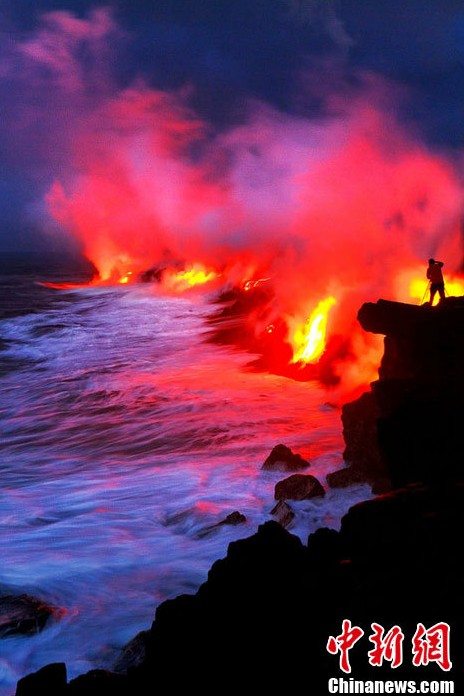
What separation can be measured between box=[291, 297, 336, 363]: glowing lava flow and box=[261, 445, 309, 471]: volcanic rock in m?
8.02

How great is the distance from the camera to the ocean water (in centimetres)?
740

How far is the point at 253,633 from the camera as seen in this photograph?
14.4ft

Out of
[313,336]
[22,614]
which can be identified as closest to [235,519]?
[22,614]

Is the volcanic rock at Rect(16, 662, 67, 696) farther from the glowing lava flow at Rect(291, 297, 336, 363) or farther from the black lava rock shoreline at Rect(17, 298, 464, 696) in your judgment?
the glowing lava flow at Rect(291, 297, 336, 363)

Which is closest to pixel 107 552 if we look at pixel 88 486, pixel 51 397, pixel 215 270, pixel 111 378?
pixel 88 486

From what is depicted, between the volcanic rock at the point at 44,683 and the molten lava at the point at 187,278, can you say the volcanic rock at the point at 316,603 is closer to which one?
the volcanic rock at the point at 44,683

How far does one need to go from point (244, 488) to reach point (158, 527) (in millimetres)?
1934

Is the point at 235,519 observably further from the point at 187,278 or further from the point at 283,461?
the point at 187,278

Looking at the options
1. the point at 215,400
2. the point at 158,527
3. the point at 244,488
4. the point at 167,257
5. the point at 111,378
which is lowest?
the point at 158,527

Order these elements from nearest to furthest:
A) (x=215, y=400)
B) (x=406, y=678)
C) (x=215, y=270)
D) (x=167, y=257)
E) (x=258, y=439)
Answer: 1. (x=406, y=678)
2. (x=258, y=439)
3. (x=215, y=400)
4. (x=215, y=270)
5. (x=167, y=257)

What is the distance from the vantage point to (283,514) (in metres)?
9.19

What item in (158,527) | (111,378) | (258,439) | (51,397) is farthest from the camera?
(111,378)

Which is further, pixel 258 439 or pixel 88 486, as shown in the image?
pixel 258 439

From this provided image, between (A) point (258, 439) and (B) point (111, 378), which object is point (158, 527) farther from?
(B) point (111, 378)
